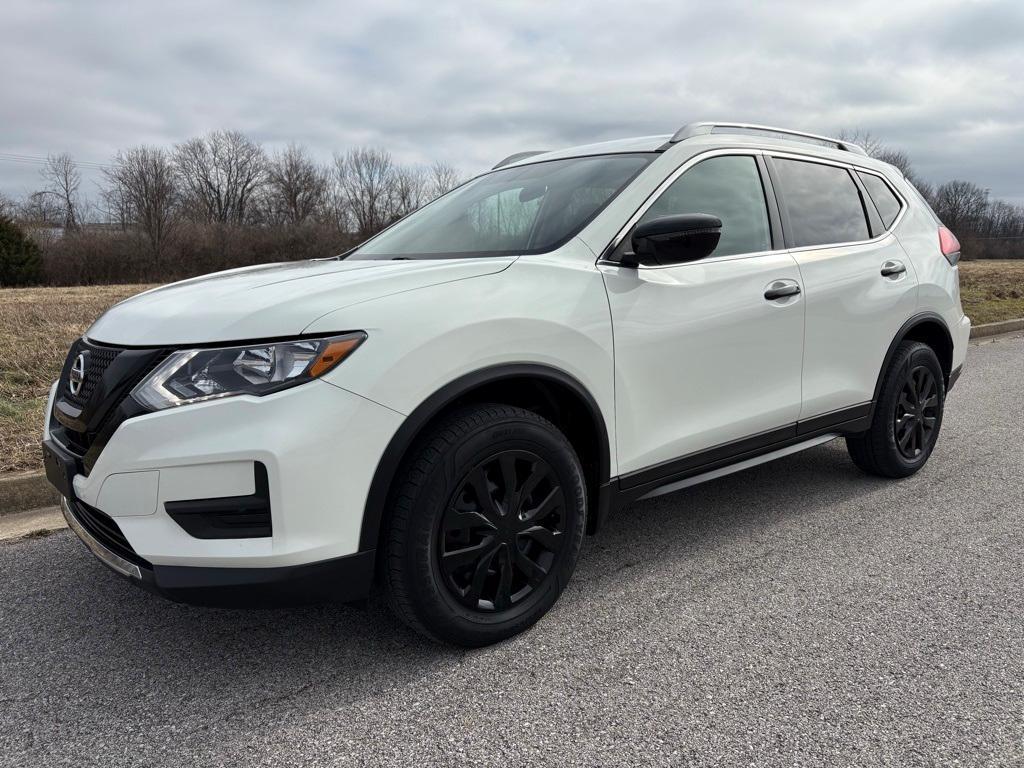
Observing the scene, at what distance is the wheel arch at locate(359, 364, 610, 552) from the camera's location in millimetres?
2295

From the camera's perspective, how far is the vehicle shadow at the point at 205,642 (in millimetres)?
2379

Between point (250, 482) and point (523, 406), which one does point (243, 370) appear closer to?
point (250, 482)

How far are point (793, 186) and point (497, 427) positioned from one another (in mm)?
2137

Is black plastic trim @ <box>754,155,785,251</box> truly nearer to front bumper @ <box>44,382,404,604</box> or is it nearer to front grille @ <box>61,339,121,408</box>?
front bumper @ <box>44,382,404,604</box>

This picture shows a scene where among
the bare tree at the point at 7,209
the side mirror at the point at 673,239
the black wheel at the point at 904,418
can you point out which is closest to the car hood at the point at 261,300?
the side mirror at the point at 673,239

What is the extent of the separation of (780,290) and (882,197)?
140 centimetres

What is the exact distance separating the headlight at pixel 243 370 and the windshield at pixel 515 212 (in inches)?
37.3

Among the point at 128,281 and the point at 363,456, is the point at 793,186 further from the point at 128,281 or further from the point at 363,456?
the point at 128,281

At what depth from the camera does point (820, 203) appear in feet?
12.6

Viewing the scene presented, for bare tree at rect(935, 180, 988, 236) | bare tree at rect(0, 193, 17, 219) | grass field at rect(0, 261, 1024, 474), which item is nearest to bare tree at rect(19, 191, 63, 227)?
bare tree at rect(0, 193, 17, 219)

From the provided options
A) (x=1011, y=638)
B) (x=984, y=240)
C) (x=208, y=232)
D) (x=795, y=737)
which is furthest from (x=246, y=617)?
(x=984, y=240)

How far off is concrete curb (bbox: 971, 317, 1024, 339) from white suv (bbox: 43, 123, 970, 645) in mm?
8435

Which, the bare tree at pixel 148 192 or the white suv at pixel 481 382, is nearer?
the white suv at pixel 481 382

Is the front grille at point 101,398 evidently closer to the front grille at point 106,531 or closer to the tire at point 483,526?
the front grille at point 106,531
